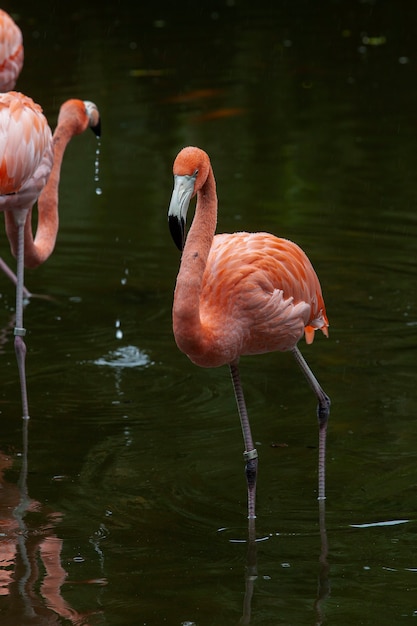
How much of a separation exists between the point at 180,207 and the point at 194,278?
27 centimetres

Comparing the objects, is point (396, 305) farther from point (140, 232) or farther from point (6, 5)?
point (6, 5)

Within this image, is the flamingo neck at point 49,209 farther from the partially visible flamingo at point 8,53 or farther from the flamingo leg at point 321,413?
the flamingo leg at point 321,413

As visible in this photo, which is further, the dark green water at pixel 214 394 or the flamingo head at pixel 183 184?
the dark green water at pixel 214 394

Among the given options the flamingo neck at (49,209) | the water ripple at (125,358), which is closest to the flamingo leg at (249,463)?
the water ripple at (125,358)

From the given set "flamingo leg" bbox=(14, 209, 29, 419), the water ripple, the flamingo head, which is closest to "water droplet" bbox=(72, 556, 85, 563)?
the flamingo head

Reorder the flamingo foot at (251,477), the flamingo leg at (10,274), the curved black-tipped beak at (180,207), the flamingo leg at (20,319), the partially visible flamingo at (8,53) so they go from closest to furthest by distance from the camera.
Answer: the curved black-tipped beak at (180,207) → the flamingo foot at (251,477) → the flamingo leg at (20,319) → the flamingo leg at (10,274) → the partially visible flamingo at (8,53)

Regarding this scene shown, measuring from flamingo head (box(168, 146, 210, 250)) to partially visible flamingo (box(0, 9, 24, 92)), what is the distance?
3.89 meters

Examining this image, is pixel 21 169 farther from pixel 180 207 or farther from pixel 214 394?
pixel 180 207

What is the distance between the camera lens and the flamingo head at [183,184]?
3.54 meters

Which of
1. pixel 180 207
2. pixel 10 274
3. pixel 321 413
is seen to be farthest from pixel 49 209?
pixel 180 207

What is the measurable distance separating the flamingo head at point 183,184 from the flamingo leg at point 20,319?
1684 mm

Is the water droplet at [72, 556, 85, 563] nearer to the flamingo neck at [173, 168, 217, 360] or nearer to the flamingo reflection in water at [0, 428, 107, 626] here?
the flamingo reflection in water at [0, 428, 107, 626]

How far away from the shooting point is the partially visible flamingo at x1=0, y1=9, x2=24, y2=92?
24.0ft

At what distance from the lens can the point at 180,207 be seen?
3.57 meters
